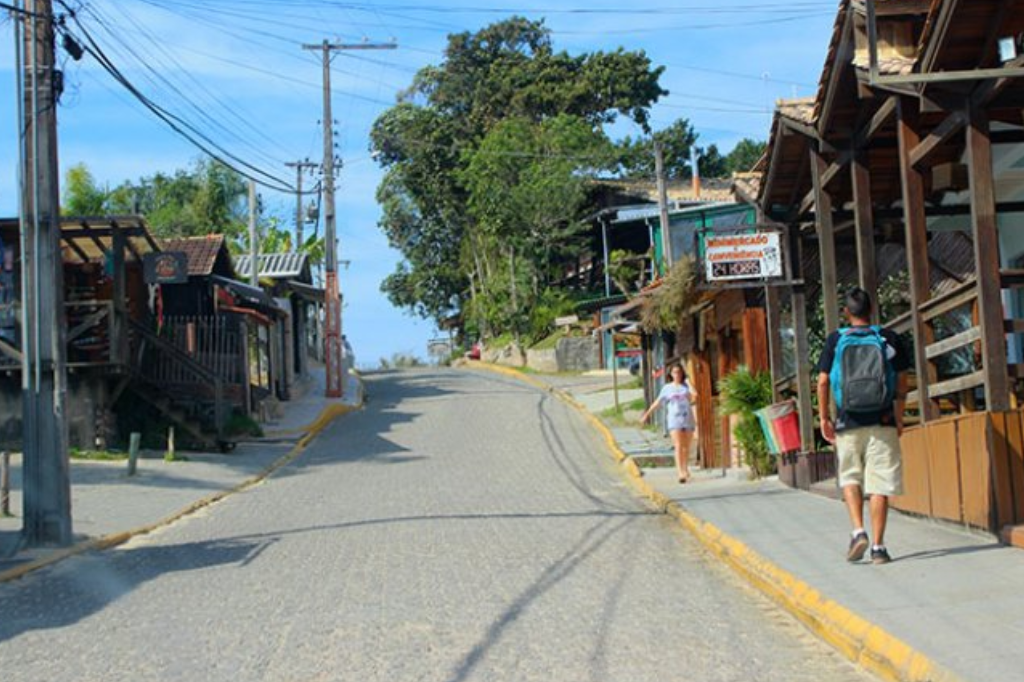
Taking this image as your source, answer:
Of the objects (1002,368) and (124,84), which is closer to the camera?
(1002,368)

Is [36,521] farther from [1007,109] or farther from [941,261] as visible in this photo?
[941,261]

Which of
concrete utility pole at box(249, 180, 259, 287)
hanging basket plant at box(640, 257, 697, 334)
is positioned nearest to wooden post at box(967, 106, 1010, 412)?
hanging basket plant at box(640, 257, 697, 334)

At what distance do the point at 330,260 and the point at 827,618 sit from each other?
3338 centimetres

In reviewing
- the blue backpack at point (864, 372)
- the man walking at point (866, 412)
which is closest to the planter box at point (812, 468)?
the man walking at point (866, 412)

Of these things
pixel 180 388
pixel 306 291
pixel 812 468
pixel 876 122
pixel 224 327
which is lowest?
pixel 812 468

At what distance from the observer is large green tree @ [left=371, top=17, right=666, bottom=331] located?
4972 centimetres

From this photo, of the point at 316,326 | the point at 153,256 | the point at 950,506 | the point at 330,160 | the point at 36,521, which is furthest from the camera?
the point at 316,326

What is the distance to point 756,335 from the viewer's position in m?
18.5

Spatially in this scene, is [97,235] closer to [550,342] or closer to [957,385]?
[957,385]

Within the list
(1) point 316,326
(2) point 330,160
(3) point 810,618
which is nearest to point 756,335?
(3) point 810,618

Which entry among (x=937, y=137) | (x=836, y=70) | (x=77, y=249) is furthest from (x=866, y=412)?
(x=77, y=249)

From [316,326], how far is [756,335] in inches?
1470

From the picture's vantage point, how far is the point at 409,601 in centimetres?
935

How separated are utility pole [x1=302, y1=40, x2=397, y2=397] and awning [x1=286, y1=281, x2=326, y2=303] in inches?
95.5
